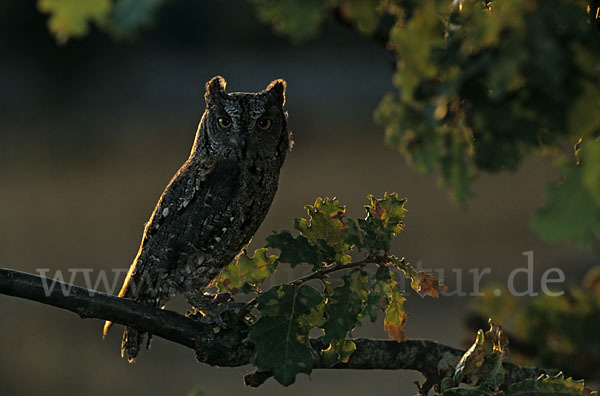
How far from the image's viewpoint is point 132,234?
32.4 feet

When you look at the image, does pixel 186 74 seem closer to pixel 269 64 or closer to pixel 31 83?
pixel 269 64

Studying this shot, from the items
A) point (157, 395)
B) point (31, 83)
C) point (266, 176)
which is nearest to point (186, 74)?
point (31, 83)

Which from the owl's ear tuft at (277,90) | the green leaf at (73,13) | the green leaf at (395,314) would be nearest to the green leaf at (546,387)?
the green leaf at (395,314)

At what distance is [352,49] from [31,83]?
7.12 m

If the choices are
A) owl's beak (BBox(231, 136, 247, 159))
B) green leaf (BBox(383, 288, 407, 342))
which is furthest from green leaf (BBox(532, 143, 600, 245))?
owl's beak (BBox(231, 136, 247, 159))

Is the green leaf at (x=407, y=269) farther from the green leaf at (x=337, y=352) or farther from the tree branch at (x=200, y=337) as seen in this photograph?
the tree branch at (x=200, y=337)

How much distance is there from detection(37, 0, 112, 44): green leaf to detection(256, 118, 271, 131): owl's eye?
6.24 feet

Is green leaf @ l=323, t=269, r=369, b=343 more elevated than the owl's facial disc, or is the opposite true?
the owl's facial disc

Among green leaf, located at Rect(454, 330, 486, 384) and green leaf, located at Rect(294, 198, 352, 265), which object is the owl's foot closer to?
green leaf, located at Rect(294, 198, 352, 265)

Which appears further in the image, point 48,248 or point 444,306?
point 48,248

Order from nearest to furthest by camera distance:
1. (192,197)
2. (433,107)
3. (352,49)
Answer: (433,107) → (192,197) → (352,49)

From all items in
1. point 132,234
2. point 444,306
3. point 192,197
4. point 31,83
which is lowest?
point 192,197

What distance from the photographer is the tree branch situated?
5.65 feet

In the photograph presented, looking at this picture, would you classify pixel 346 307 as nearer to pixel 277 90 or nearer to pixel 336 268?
pixel 336 268
